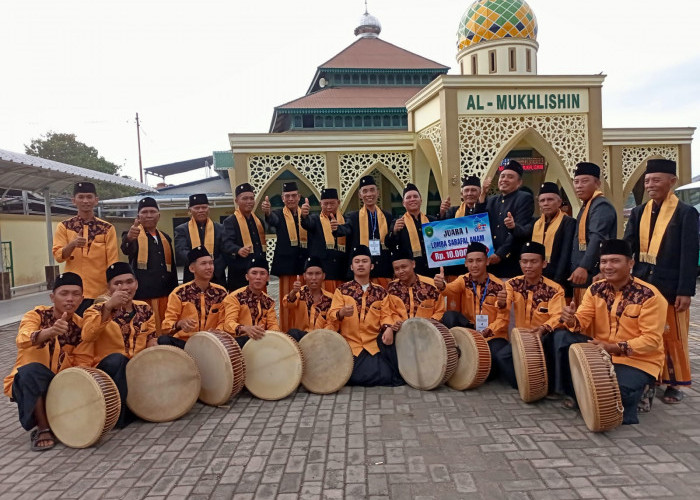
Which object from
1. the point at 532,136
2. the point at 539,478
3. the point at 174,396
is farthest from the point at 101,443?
the point at 532,136

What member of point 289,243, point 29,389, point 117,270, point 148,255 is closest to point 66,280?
point 117,270

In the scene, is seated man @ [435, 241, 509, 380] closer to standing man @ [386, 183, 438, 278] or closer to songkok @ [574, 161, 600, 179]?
standing man @ [386, 183, 438, 278]

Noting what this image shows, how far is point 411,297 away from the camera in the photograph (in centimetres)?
493

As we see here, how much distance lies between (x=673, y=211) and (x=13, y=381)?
5.35 metres

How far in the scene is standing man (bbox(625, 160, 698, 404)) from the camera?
3869mm

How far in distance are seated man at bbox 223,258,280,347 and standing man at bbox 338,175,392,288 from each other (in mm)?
1232

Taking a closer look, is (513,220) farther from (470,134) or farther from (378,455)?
(470,134)

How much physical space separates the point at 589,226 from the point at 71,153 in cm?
3627

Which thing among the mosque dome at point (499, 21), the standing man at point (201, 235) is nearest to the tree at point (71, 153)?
the mosque dome at point (499, 21)

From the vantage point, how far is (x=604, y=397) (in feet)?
10.7

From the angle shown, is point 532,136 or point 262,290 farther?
point 532,136

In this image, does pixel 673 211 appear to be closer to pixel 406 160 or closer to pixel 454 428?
pixel 454 428

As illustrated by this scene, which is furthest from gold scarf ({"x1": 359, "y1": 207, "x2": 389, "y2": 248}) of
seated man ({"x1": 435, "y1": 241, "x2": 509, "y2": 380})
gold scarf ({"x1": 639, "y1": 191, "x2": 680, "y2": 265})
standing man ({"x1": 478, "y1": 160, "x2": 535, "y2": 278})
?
gold scarf ({"x1": 639, "y1": 191, "x2": 680, "y2": 265})

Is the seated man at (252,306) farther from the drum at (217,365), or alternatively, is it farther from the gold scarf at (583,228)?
the gold scarf at (583,228)
